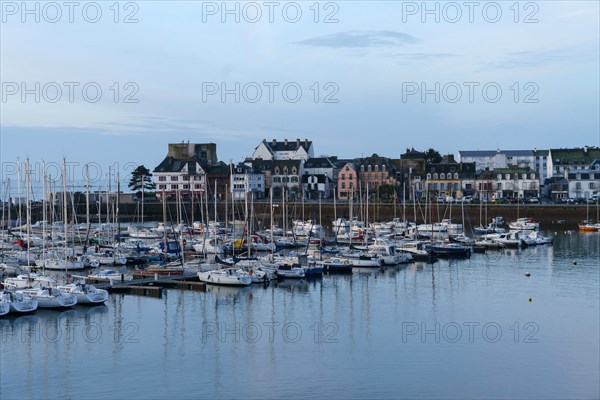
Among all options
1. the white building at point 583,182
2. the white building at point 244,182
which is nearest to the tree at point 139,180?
the white building at point 244,182

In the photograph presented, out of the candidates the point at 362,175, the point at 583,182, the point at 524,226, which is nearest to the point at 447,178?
the point at 362,175

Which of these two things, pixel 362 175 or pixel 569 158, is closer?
pixel 362 175

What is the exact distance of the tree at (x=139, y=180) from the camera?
102 m

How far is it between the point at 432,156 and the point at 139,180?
120 ft

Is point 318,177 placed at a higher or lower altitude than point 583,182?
higher

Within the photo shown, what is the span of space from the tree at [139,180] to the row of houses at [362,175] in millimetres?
2577

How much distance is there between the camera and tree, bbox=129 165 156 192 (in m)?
102

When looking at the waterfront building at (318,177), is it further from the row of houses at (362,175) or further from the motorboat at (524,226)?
the motorboat at (524,226)

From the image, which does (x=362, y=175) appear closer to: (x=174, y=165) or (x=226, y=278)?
(x=174, y=165)

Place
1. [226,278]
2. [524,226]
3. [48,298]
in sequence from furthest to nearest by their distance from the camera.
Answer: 1. [524,226]
2. [226,278]
3. [48,298]

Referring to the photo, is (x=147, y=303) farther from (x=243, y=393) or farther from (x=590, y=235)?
(x=590, y=235)

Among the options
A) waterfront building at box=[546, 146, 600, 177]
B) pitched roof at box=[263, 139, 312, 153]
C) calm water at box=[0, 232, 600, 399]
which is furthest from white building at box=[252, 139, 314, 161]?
calm water at box=[0, 232, 600, 399]

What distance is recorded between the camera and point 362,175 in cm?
10131


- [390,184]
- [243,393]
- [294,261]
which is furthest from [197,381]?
[390,184]
